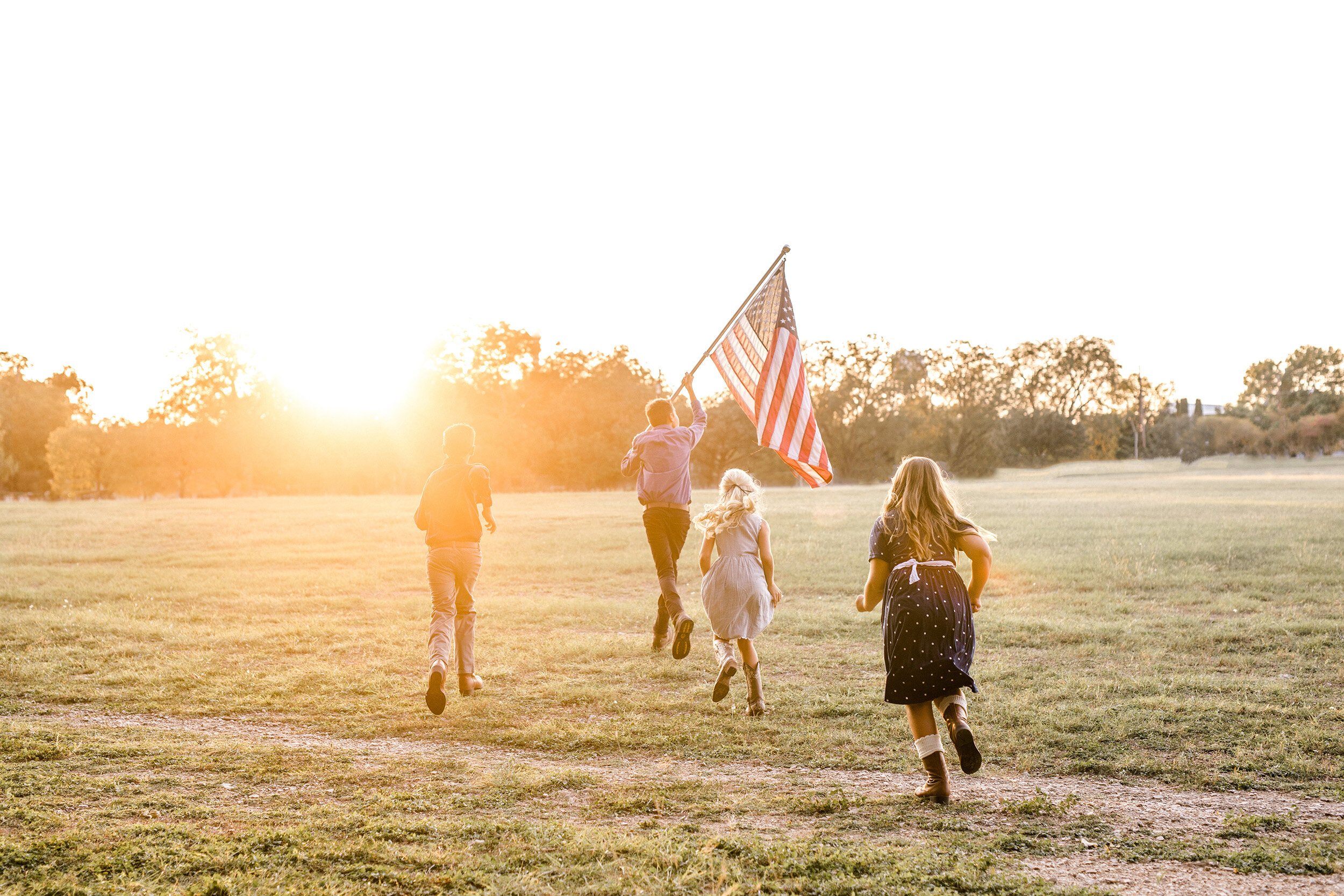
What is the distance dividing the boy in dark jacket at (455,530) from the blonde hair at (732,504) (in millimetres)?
1813

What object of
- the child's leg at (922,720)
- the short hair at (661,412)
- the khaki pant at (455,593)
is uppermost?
the short hair at (661,412)

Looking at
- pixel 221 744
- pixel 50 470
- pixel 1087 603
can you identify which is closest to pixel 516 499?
pixel 1087 603

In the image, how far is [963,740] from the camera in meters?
5.01

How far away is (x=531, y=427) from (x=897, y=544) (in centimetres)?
5806

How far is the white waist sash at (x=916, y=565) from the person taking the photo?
5207 millimetres

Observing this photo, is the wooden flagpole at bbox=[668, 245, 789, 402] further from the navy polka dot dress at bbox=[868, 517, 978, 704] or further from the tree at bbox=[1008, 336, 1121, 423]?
the tree at bbox=[1008, 336, 1121, 423]

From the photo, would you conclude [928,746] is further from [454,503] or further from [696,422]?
[696,422]

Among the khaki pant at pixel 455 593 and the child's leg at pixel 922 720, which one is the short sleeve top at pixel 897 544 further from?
the khaki pant at pixel 455 593

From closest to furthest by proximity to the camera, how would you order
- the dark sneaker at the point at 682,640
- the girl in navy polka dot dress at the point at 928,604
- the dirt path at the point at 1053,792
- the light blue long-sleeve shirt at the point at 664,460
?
the dirt path at the point at 1053,792 → the girl in navy polka dot dress at the point at 928,604 → the dark sneaker at the point at 682,640 → the light blue long-sleeve shirt at the point at 664,460

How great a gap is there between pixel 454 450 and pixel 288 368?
60944mm

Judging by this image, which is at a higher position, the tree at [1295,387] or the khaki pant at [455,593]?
the tree at [1295,387]

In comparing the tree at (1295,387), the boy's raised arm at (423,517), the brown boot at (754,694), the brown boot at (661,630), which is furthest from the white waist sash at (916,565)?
the tree at (1295,387)

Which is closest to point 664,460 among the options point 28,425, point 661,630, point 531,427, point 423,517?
point 661,630

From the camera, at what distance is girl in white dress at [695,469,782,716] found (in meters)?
7.02
